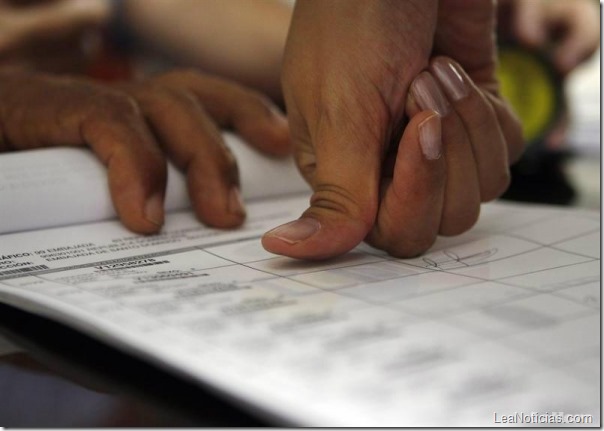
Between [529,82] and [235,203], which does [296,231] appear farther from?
[529,82]

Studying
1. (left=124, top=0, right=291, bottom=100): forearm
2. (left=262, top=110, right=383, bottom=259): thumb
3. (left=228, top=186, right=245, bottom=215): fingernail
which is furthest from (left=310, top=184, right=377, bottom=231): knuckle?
(left=124, top=0, right=291, bottom=100): forearm

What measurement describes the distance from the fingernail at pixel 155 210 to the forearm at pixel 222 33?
0.46m

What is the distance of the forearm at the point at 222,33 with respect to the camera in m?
1.04

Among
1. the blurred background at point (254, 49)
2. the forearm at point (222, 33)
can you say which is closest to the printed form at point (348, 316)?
the blurred background at point (254, 49)

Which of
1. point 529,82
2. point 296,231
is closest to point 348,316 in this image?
point 296,231

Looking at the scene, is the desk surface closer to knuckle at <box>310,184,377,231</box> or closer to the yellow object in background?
knuckle at <box>310,184,377,231</box>

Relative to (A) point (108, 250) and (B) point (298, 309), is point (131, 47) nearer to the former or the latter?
(A) point (108, 250)

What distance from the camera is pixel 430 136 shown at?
472mm

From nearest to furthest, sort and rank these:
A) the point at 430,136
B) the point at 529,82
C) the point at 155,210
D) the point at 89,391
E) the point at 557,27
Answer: the point at 89,391 → the point at 430,136 → the point at 155,210 → the point at 529,82 → the point at 557,27

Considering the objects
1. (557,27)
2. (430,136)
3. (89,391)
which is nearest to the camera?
(89,391)

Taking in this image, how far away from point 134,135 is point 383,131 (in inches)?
8.1

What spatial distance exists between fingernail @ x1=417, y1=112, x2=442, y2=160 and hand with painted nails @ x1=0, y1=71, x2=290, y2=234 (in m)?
0.19

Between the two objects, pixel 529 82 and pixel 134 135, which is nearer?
pixel 134 135

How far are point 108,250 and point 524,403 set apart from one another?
0.32 m
